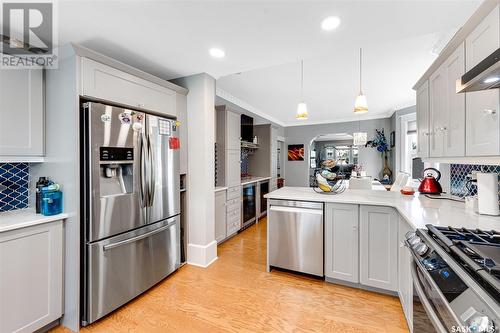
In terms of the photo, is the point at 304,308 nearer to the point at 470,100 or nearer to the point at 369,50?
the point at 470,100

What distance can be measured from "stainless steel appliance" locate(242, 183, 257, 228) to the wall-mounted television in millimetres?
1007

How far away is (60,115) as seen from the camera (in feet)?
5.82

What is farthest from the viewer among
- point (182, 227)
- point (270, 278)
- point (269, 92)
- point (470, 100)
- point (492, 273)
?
point (269, 92)

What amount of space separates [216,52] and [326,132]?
5698 mm

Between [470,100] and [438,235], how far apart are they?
926 mm

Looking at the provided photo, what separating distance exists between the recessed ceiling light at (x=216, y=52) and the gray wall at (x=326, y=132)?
560cm

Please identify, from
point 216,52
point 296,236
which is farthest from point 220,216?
point 216,52

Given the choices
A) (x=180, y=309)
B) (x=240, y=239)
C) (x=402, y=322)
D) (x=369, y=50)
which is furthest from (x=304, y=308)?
(x=369, y=50)

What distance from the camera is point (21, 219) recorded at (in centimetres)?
159

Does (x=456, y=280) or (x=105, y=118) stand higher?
(x=105, y=118)

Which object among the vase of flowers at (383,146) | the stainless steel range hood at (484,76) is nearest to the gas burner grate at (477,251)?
the stainless steel range hood at (484,76)

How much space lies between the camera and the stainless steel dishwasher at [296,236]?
7.61ft

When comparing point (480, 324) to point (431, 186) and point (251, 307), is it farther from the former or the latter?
point (431, 186)

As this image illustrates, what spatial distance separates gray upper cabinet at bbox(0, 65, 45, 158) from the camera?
1.66 metres
